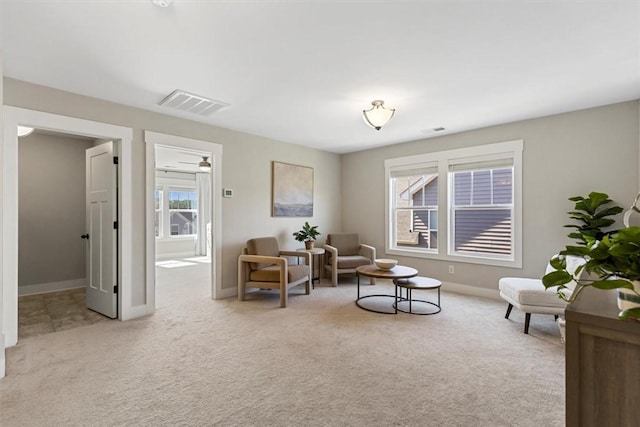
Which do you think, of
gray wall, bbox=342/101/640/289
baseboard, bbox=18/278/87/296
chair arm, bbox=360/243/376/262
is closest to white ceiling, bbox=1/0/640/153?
gray wall, bbox=342/101/640/289

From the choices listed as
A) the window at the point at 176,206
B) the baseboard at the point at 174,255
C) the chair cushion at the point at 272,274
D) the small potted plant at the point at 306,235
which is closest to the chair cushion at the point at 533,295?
the chair cushion at the point at 272,274

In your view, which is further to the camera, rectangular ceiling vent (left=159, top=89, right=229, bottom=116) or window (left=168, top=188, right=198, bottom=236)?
window (left=168, top=188, right=198, bottom=236)

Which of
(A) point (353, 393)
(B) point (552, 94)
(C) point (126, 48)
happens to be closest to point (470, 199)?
(B) point (552, 94)

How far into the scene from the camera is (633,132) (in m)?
3.38

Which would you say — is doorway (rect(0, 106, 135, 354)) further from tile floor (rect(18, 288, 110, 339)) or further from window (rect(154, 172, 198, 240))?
window (rect(154, 172, 198, 240))

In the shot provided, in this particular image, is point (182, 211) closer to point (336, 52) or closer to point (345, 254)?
point (345, 254)

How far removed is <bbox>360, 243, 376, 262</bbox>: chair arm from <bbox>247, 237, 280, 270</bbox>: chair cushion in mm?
1573

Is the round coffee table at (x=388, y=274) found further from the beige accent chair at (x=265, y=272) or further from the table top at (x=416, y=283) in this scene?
the beige accent chair at (x=265, y=272)

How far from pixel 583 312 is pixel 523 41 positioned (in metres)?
2.13

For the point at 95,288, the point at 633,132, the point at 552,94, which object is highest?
the point at 552,94

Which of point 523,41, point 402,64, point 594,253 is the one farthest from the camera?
point 402,64

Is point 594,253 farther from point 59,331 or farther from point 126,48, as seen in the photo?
point 59,331

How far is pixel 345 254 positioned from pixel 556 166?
10.8ft

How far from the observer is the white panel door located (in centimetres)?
356
